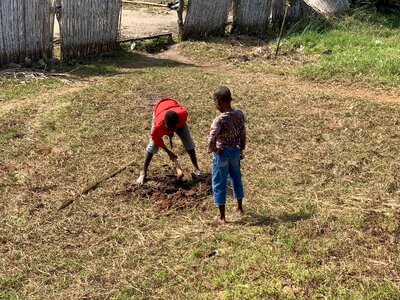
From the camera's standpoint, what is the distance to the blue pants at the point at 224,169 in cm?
425

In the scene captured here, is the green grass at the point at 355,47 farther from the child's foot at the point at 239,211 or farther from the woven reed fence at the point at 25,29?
the child's foot at the point at 239,211

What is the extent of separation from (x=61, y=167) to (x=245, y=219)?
7.62 ft

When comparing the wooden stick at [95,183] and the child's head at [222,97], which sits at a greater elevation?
the child's head at [222,97]

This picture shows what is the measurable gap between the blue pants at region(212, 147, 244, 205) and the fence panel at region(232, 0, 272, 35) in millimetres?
8806

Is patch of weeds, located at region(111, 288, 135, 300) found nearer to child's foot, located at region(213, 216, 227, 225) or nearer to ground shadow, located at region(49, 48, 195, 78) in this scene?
child's foot, located at region(213, 216, 227, 225)

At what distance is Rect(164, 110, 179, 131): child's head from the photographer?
4.52 metres

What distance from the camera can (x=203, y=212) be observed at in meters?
4.79

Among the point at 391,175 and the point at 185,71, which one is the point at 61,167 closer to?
the point at 391,175

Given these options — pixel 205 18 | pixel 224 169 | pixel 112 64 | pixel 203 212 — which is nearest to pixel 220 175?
pixel 224 169

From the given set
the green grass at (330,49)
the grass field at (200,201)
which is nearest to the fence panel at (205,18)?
the green grass at (330,49)

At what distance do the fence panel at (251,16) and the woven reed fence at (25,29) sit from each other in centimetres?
490

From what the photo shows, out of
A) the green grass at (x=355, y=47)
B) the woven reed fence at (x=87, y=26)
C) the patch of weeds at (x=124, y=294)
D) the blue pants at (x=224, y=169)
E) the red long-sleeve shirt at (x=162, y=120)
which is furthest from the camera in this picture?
the woven reed fence at (x=87, y=26)

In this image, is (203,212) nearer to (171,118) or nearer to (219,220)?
(219,220)

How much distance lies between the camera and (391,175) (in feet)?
17.8
